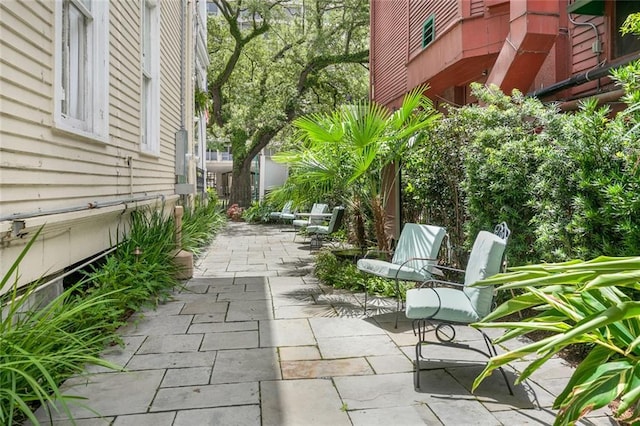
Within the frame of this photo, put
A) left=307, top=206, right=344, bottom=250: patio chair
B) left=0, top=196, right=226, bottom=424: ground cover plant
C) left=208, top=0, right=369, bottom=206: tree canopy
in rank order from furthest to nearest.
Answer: left=208, top=0, right=369, bottom=206: tree canopy < left=307, top=206, right=344, bottom=250: patio chair < left=0, top=196, right=226, bottom=424: ground cover plant

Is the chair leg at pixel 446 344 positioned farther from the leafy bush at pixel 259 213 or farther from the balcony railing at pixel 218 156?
the balcony railing at pixel 218 156

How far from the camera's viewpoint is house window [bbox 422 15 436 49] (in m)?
8.95

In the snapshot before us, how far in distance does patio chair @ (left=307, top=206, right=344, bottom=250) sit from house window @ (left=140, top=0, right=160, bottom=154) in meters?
3.30

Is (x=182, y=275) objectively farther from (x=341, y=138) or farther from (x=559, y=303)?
(x=559, y=303)

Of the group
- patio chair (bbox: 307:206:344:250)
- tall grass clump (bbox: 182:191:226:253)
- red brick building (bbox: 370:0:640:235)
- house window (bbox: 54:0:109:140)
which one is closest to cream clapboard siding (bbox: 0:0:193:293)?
house window (bbox: 54:0:109:140)

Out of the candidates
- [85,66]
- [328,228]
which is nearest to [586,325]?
[85,66]

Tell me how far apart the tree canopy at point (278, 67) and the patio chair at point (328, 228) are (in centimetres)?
793

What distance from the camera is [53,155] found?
148 inches

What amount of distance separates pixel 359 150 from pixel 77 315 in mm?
3551

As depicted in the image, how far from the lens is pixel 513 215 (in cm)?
451

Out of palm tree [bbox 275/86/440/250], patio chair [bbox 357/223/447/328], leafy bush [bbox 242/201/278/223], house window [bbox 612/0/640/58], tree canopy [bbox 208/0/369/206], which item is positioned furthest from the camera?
tree canopy [bbox 208/0/369/206]

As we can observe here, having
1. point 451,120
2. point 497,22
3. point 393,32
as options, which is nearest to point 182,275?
point 451,120

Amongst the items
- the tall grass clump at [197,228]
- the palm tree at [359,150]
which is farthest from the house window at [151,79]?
the palm tree at [359,150]

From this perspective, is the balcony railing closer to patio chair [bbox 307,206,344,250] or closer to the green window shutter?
patio chair [bbox 307,206,344,250]
